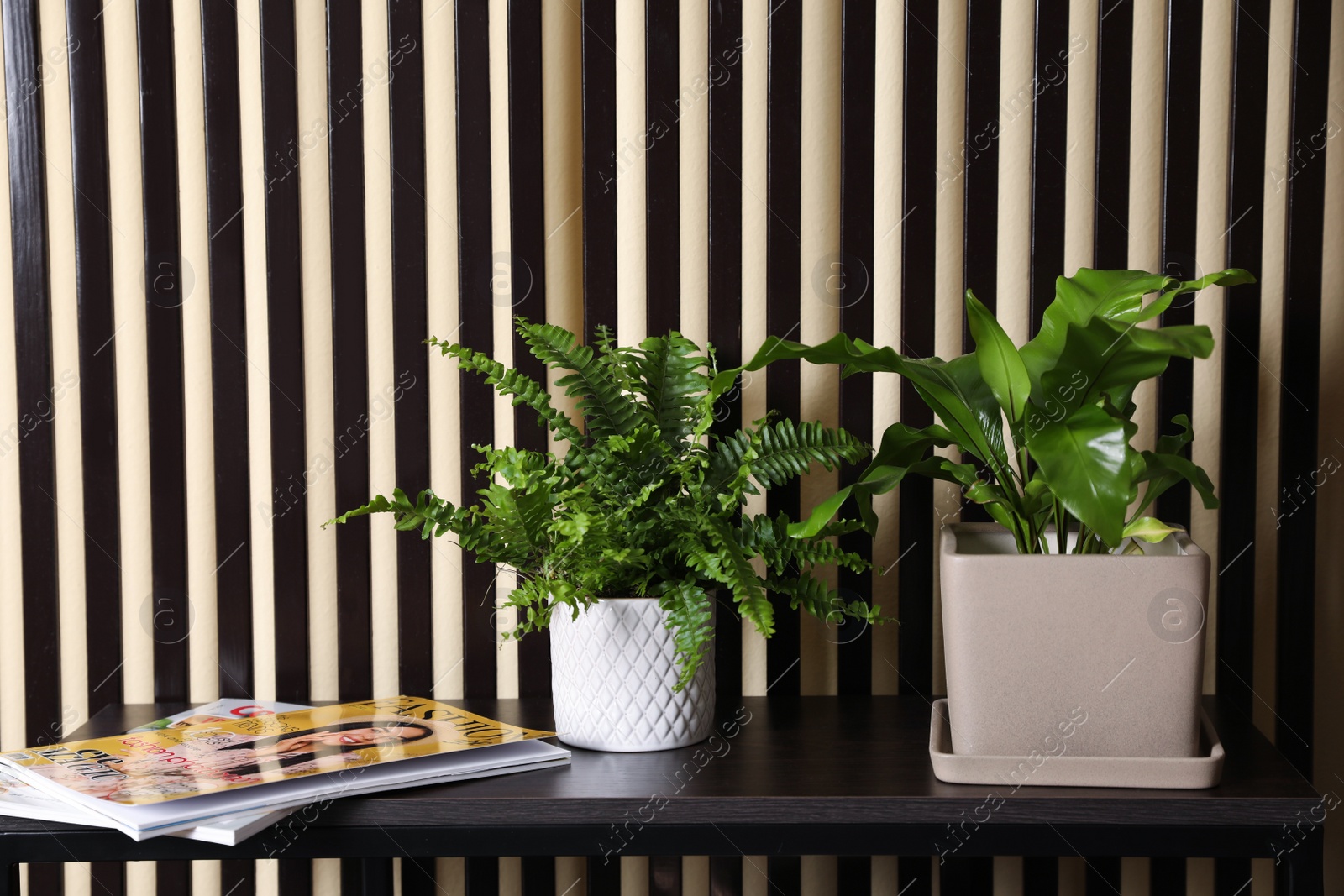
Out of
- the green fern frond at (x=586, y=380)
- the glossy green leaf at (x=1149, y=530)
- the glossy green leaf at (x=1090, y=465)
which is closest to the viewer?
the glossy green leaf at (x=1090, y=465)

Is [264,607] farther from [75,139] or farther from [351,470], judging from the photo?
[75,139]

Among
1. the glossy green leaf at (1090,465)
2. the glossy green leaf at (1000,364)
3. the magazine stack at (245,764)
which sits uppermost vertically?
the glossy green leaf at (1000,364)

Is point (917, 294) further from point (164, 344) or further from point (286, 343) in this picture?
point (164, 344)

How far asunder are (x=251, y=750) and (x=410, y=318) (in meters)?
0.56

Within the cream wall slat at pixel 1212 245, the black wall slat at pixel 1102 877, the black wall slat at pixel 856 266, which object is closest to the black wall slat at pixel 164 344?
the black wall slat at pixel 856 266

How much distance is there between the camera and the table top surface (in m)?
0.87

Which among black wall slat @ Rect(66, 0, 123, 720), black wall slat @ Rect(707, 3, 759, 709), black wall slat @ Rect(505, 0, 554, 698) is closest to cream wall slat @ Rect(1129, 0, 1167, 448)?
black wall slat @ Rect(707, 3, 759, 709)

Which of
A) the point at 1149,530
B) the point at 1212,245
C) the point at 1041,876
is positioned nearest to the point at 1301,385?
the point at 1212,245

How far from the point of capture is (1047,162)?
1228 mm

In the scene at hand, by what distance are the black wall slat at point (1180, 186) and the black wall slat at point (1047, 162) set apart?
123mm

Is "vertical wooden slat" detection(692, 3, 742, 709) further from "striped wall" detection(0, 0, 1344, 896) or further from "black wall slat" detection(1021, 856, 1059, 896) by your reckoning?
"black wall slat" detection(1021, 856, 1059, 896)

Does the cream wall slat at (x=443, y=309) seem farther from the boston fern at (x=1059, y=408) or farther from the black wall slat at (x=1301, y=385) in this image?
the black wall slat at (x=1301, y=385)

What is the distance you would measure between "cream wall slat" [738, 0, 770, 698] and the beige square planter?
0.40 metres

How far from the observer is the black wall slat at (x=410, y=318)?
49.6 inches
